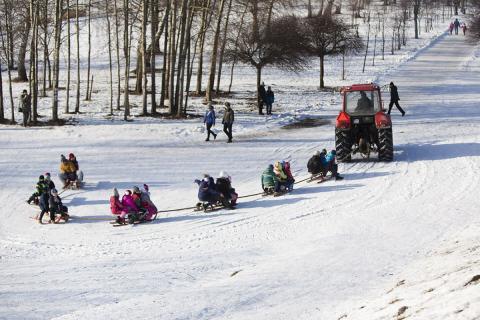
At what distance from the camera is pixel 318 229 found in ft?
51.3

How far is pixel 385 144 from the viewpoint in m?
21.0

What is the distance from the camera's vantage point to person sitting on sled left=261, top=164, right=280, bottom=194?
1858cm

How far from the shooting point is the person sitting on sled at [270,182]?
1858 centimetres

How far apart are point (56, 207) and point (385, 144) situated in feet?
32.0

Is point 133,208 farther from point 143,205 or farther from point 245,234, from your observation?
point 245,234

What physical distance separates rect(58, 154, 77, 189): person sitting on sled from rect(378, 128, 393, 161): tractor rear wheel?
899 centimetres

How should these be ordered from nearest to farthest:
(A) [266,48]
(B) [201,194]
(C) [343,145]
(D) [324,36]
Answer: (B) [201,194] → (C) [343,145] → (A) [266,48] → (D) [324,36]

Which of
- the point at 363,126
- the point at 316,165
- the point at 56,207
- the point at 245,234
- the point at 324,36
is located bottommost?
the point at 245,234

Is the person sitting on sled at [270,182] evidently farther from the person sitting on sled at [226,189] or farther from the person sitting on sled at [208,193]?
the person sitting on sled at [208,193]

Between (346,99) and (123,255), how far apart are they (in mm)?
10287

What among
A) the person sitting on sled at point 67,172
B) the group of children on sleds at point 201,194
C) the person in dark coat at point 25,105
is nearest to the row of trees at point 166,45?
the person in dark coat at point 25,105

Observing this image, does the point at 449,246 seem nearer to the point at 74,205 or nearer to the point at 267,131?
the point at 74,205

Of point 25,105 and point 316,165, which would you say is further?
point 25,105

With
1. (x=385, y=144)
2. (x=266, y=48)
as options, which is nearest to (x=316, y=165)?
(x=385, y=144)
